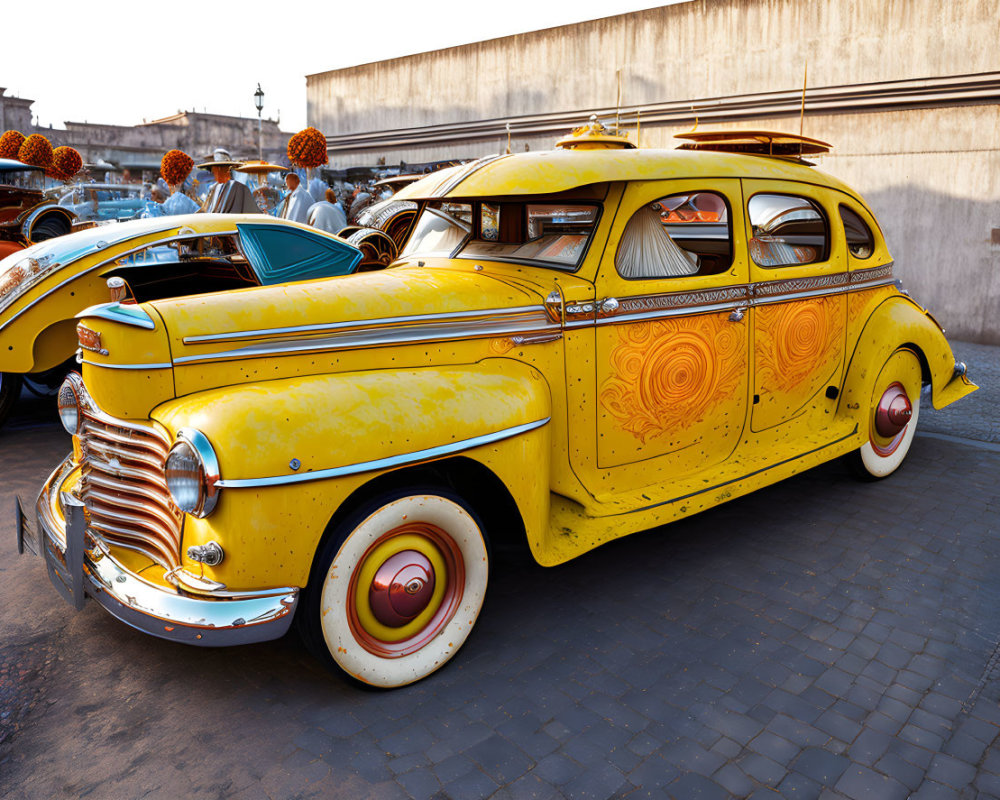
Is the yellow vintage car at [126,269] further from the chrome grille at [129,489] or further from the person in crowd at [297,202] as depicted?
the person in crowd at [297,202]

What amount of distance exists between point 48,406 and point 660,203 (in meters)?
5.91

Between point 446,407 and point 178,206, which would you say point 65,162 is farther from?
point 446,407

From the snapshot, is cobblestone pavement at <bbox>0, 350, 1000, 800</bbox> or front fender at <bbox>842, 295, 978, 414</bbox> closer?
cobblestone pavement at <bbox>0, 350, 1000, 800</bbox>

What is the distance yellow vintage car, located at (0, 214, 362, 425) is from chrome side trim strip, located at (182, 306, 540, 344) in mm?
2781

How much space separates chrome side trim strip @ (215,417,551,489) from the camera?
2.28 meters

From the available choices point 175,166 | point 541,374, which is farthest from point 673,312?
point 175,166

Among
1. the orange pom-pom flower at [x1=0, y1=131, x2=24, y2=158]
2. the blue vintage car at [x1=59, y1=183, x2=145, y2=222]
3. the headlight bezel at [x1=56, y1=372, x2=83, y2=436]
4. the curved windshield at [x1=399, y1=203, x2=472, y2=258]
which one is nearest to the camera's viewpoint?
the headlight bezel at [x1=56, y1=372, x2=83, y2=436]

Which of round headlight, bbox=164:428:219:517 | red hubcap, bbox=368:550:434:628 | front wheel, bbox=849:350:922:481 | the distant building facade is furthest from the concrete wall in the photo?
the distant building facade

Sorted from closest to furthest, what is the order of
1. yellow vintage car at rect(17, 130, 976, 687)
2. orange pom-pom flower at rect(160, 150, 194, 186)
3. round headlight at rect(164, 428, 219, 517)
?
round headlight at rect(164, 428, 219, 517), yellow vintage car at rect(17, 130, 976, 687), orange pom-pom flower at rect(160, 150, 194, 186)

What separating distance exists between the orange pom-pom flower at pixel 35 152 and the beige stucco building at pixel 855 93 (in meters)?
7.64

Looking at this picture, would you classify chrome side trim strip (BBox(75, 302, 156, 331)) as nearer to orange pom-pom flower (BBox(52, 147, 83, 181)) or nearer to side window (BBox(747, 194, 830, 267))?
side window (BBox(747, 194, 830, 267))

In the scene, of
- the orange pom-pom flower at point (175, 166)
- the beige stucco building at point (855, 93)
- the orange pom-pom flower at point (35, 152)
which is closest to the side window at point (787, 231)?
the beige stucco building at point (855, 93)

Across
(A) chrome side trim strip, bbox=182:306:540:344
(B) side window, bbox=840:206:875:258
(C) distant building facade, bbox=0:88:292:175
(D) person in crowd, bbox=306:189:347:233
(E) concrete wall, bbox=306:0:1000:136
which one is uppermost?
(C) distant building facade, bbox=0:88:292:175

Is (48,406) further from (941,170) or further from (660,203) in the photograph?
(941,170)
